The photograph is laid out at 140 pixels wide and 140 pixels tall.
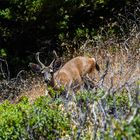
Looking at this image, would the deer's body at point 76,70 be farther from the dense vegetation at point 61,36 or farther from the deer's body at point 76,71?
the dense vegetation at point 61,36

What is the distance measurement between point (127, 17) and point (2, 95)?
13.8 feet

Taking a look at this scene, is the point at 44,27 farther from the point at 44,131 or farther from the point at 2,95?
the point at 44,131

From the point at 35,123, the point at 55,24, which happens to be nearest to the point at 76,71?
the point at 55,24

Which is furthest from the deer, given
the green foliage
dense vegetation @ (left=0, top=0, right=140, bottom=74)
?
the green foliage

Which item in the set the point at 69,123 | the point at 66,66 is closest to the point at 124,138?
the point at 69,123

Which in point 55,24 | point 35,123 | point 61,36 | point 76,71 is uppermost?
point 55,24

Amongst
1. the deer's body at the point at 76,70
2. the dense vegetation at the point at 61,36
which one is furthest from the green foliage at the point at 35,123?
the deer's body at the point at 76,70

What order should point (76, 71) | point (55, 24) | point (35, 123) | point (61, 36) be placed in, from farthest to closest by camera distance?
point (61, 36), point (55, 24), point (76, 71), point (35, 123)

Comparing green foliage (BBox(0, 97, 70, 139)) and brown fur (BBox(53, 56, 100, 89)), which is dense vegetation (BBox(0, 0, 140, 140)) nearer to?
brown fur (BBox(53, 56, 100, 89))

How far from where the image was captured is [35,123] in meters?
7.22

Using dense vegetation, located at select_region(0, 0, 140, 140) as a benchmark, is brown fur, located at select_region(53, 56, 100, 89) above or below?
below

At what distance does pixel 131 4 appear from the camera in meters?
15.7

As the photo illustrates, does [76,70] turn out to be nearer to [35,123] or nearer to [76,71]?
[76,71]

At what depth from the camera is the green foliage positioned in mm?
7137
